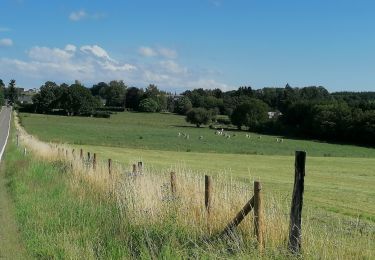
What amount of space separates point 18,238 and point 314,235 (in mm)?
6029

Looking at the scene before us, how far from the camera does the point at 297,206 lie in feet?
23.0

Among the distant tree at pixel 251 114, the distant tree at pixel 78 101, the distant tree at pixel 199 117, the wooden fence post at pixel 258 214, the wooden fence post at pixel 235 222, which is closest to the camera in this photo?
the wooden fence post at pixel 258 214

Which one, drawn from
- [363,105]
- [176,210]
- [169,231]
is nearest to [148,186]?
[176,210]

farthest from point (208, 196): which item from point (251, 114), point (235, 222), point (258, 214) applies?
point (251, 114)

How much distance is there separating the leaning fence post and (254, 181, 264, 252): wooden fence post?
1.65 ft

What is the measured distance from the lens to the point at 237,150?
246 feet

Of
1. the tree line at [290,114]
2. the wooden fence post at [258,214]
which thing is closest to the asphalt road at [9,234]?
the wooden fence post at [258,214]

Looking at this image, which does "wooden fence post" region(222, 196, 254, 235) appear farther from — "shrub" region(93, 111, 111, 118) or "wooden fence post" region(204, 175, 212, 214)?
"shrub" region(93, 111, 111, 118)

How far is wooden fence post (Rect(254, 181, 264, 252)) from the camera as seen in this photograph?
7473 mm

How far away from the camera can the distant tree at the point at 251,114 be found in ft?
504

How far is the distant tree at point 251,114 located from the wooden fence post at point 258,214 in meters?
145

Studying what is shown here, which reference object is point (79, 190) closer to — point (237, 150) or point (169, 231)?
point (169, 231)

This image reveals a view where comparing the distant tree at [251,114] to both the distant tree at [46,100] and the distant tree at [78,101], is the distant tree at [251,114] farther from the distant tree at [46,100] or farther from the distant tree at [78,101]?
the distant tree at [46,100]

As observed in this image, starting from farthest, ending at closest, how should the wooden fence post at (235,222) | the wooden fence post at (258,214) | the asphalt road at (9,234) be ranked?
the asphalt road at (9,234) < the wooden fence post at (235,222) < the wooden fence post at (258,214)
